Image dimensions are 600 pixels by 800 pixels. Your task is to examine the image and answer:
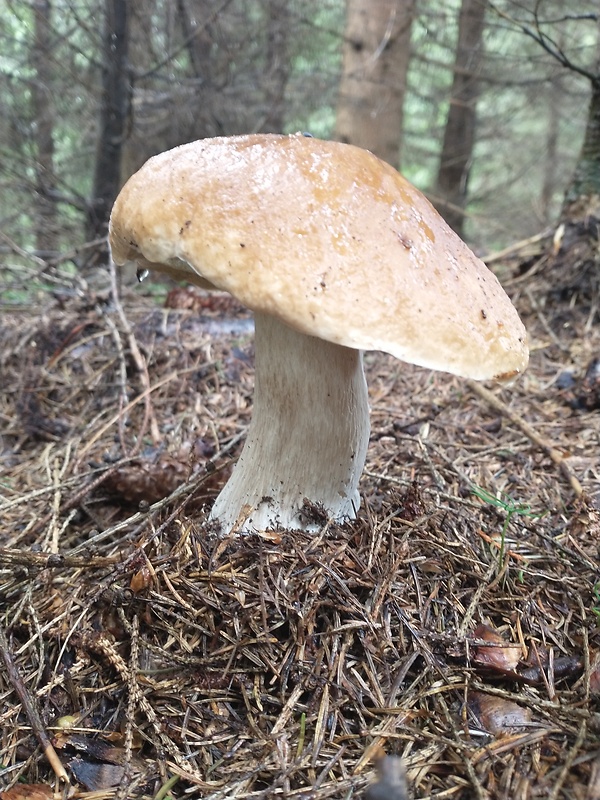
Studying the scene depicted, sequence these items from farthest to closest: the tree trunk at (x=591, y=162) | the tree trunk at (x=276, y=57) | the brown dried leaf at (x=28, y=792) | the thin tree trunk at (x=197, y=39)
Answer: the tree trunk at (x=276, y=57) → the thin tree trunk at (x=197, y=39) → the tree trunk at (x=591, y=162) → the brown dried leaf at (x=28, y=792)

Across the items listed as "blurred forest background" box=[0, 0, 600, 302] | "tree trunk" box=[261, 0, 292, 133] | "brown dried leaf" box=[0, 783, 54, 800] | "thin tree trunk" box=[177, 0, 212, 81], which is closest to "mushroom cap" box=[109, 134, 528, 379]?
"brown dried leaf" box=[0, 783, 54, 800]

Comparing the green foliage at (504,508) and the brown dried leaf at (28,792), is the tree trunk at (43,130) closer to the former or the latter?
the green foliage at (504,508)

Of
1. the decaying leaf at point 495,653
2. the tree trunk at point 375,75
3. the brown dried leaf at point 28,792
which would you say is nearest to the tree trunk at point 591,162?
the tree trunk at point 375,75

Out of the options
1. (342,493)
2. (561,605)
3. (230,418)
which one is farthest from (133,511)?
Result: (561,605)

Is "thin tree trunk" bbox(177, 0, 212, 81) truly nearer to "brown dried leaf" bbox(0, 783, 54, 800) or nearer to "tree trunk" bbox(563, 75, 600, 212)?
"tree trunk" bbox(563, 75, 600, 212)

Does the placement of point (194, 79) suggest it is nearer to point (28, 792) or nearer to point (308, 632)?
point (308, 632)

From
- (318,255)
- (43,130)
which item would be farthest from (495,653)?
(43,130)

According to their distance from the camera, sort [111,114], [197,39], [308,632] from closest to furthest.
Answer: [308,632] → [111,114] → [197,39]
